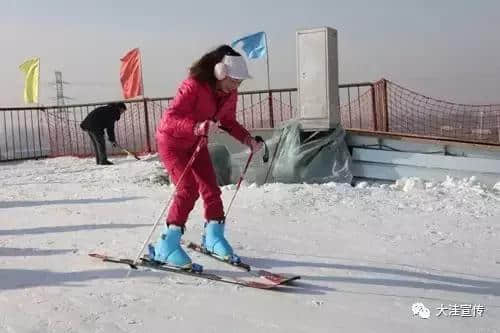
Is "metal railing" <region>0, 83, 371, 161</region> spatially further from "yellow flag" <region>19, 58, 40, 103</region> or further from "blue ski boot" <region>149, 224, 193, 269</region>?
"blue ski boot" <region>149, 224, 193, 269</region>

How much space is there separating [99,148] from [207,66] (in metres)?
8.32

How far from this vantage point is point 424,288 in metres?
3.85

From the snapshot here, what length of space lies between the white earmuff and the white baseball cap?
0.07 feet

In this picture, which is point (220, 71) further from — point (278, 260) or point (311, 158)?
point (311, 158)

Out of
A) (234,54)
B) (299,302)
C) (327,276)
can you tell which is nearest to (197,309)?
(299,302)

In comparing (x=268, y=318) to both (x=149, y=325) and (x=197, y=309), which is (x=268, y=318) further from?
(x=149, y=325)

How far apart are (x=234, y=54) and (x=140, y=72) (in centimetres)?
1099

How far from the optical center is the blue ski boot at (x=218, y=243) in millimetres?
4163

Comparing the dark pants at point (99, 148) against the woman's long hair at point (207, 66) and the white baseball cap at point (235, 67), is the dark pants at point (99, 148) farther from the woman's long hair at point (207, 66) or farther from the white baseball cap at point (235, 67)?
the white baseball cap at point (235, 67)

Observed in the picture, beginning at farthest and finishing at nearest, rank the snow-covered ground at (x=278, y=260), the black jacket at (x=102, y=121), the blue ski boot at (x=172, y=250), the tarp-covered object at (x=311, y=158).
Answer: the black jacket at (x=102, y=121), the tarp-covered object at (x=311, y=158), the blue ski boot at (x=172, y=250), the snow-covered ground at (x=278, y=260)

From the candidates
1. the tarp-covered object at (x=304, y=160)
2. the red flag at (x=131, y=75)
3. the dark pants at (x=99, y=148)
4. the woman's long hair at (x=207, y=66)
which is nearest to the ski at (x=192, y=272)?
the woman's long hair at (x=207, y=66)

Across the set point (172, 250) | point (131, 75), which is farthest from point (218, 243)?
point (131, 75)

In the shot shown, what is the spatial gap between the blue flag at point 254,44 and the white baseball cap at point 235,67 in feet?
27.1

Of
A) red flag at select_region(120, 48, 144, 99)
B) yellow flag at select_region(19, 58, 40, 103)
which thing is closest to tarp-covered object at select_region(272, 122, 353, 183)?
red flag at select_region(120, 48, 144, 99)
